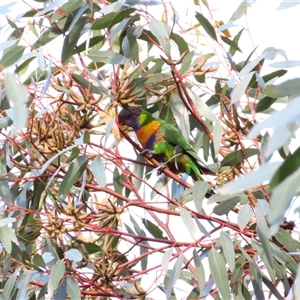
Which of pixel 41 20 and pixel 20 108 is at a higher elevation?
pixel 41 20

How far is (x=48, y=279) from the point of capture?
1.52 m

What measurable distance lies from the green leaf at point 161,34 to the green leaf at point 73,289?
63 cm

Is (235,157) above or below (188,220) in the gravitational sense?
above

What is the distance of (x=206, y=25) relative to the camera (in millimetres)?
1661

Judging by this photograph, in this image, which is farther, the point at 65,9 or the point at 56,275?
the point at 65,9

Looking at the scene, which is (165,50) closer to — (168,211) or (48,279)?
(168,211)

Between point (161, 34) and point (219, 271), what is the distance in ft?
2.08

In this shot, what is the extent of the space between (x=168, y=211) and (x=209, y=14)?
621 mm

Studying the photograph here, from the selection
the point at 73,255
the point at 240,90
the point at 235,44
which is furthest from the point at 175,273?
the point at 235,44

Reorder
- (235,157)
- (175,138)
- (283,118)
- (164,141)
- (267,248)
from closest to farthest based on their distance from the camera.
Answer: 1. (283,118)
2. (267,248)
3. (235,157)
4. (175,138)
5. (164,141)

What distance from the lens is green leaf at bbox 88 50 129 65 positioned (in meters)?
1.63

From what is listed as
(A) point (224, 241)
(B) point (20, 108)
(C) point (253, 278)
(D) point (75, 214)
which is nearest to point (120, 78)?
(D) point (75, 214)

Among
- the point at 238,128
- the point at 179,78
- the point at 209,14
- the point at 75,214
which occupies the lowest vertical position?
the point at 75,214

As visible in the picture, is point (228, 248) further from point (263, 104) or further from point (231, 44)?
point (231, 44)
